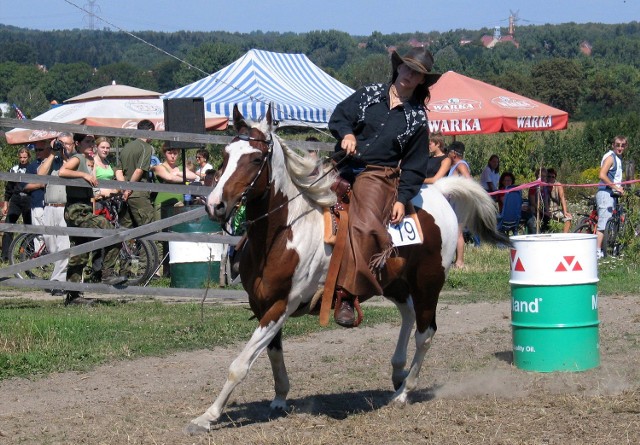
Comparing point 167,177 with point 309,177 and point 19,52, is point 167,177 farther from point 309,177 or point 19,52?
point 19,52

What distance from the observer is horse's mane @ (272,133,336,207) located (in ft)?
22.4

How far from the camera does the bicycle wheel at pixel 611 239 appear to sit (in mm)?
16500

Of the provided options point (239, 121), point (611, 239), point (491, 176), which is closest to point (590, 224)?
point (611, 239)

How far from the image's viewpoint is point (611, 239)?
1670 centimetres

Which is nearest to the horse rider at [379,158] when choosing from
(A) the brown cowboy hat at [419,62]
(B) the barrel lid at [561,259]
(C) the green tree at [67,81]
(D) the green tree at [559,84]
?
(A) the brown cowboy hat at [419,62]

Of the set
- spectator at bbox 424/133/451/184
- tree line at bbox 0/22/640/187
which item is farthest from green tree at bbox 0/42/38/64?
spectator at bbox 424/133/451/184

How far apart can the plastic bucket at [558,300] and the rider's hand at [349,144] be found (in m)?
2.16

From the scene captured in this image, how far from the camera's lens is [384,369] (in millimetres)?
8820

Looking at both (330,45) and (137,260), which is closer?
(137,260)

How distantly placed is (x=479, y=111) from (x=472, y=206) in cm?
1157

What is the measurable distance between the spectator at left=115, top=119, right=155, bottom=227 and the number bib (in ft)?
25.2

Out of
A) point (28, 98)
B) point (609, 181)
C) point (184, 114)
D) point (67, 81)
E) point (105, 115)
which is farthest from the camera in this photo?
point (67, 81)

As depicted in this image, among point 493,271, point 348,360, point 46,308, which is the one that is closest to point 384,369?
point 348,360

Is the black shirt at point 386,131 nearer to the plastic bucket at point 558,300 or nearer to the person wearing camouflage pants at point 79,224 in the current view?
the plastic bucket at point 558,300
